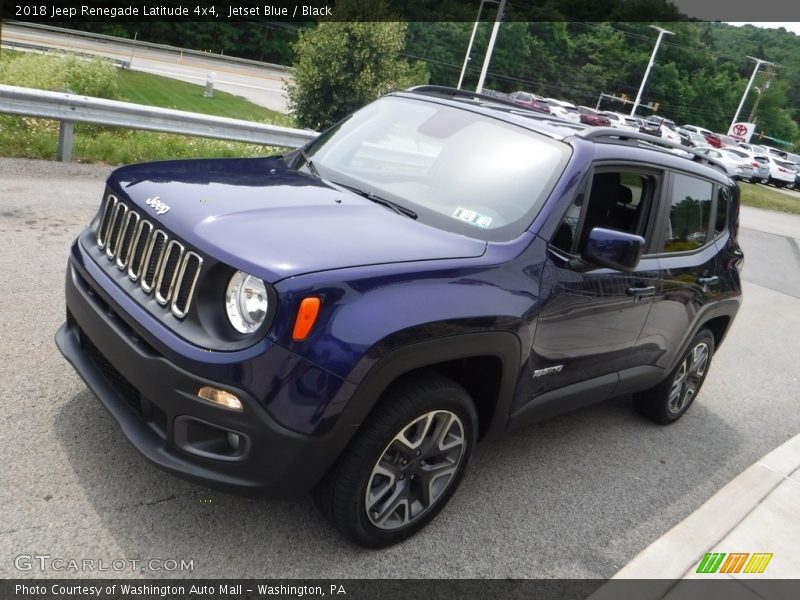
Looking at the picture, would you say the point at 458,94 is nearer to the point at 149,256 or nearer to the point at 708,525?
the point at 149,256

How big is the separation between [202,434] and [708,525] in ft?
9.24

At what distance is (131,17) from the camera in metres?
49.0

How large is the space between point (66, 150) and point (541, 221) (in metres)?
7.08

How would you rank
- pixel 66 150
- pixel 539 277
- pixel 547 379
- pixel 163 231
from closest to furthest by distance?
pixel 163 231 → pixel 539 277 → pixel 547 379 → pixel 66 150

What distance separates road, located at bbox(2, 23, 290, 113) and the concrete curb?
25045 millimetres

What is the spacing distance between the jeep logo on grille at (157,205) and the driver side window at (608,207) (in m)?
1.74

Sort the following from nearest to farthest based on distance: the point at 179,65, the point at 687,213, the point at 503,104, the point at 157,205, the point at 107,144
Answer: the point at 157,205 → the point at 503,104 → the point at 687,213 → the point at 107,144 → the point at 179,65

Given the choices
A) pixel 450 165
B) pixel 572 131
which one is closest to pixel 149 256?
pixel 450 165

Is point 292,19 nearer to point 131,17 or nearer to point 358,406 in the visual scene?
point 131,17

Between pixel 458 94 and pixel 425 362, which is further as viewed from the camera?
pixel 458 94

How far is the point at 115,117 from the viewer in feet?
28.4

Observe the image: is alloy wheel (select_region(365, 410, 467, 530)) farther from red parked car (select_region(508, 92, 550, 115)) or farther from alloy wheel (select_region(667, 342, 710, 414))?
alloy wheel (select_region(667, 342, 710, 414))

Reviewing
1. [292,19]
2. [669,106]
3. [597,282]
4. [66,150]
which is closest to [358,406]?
[597,282]

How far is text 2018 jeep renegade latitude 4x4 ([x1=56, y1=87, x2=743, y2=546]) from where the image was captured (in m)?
2.53
